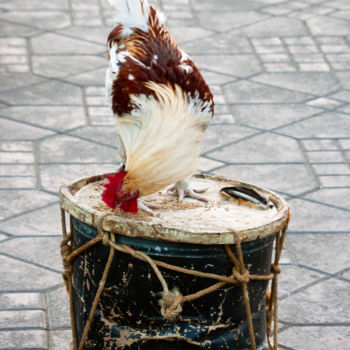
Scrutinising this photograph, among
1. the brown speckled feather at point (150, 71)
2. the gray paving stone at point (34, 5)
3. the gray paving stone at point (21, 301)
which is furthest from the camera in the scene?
the gray paving stone at point (34, 5)

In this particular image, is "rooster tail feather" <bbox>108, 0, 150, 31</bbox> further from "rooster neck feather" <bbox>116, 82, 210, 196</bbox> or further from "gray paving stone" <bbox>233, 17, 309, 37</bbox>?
"gray paving stone" <bbox>233, 17, 309, 37</bbox>

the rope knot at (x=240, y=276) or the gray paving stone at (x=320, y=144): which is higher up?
the rope knot at (x=240, y=276)

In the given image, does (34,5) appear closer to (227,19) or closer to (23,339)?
(227,19)

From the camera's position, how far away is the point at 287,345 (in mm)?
3139

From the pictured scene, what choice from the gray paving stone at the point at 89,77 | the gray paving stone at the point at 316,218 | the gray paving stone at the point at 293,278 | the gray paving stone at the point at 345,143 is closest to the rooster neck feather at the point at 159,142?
the gray paving stone at the point at 293,278

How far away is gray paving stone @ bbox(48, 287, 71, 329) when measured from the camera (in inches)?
127

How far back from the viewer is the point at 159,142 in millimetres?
2424

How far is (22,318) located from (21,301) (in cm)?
13

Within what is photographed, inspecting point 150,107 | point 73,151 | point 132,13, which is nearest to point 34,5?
point 73,151

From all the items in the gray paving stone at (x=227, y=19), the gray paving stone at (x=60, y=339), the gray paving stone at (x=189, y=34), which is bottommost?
the gray paving stone at (x=60, y=339)

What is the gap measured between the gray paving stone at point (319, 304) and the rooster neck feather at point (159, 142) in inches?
43.7

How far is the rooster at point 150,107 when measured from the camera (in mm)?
2391

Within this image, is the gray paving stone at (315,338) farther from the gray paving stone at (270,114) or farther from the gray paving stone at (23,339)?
the gray paving stone at (270,114)

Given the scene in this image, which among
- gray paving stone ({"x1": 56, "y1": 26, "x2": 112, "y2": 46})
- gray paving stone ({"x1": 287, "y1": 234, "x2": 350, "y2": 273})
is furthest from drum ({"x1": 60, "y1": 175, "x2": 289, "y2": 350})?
gray paving stone ({"x1": 56, "y1": 26, "x2": 112, "y2": 46})
